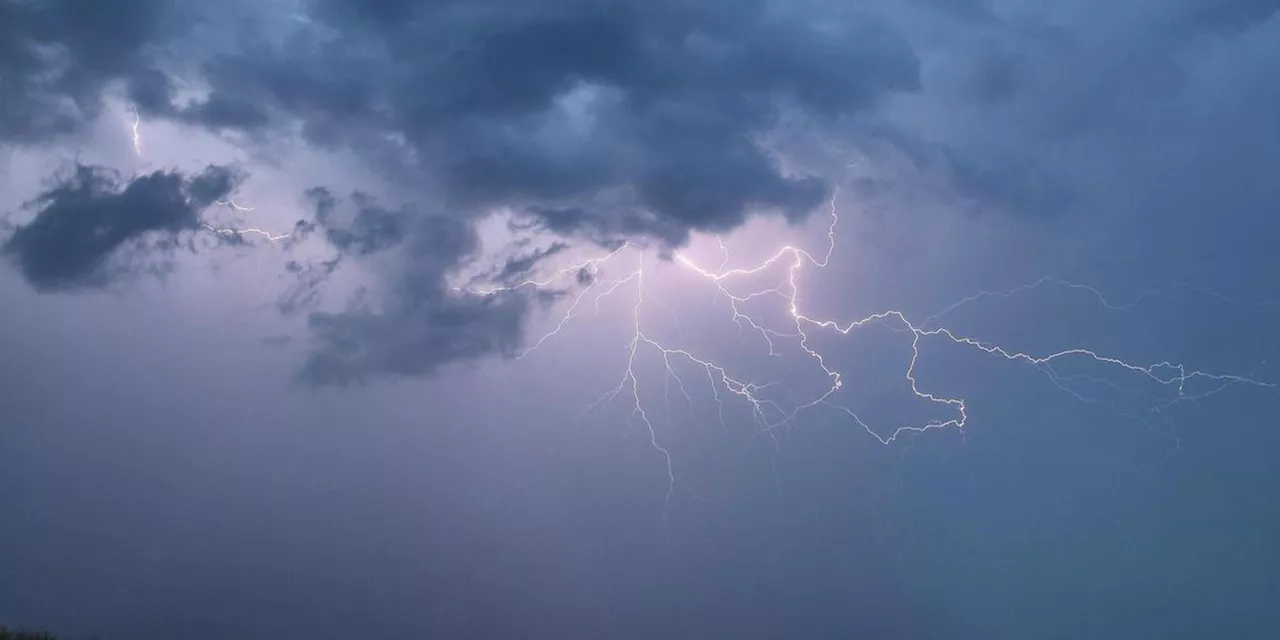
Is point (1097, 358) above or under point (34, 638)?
above

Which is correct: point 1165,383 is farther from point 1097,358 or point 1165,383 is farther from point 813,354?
point 813,354

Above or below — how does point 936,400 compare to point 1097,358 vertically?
below

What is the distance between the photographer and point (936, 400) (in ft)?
90.8

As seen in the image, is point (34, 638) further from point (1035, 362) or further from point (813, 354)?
point (1035, 362)

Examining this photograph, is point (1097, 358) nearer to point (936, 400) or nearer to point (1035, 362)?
point (1035, 362)

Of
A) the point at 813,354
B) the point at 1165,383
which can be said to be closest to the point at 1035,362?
the point at 1165,383

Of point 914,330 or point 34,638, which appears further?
point 914,330

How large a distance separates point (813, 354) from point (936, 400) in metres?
3.83

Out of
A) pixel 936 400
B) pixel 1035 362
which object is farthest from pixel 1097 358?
pixel 936 400

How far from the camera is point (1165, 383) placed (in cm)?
2689

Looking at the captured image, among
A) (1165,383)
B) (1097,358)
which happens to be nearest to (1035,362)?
(1097,358)

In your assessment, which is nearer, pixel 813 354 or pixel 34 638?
pixel 34 638

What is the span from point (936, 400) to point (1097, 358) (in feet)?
15.6

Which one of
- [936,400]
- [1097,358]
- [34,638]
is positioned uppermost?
[1097,358]
